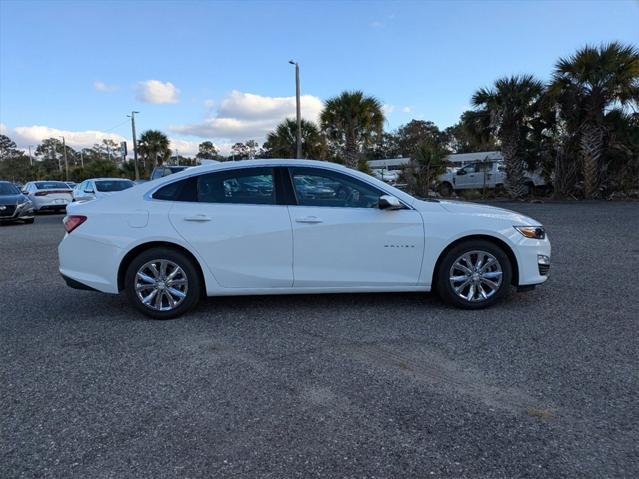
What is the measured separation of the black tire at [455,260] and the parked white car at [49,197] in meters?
18.1

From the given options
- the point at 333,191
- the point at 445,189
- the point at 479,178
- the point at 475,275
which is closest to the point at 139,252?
the point at 333,191

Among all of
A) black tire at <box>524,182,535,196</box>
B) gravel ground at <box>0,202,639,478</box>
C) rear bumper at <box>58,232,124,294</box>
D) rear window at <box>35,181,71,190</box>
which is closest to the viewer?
gravel ground at <box>0,202,639,478</box>

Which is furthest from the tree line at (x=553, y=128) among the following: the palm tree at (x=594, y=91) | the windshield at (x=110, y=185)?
the windshield at (x=110, y=185)

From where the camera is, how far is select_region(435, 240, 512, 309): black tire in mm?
4977

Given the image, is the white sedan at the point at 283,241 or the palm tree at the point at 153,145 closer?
the white sedan at the point at 283,241

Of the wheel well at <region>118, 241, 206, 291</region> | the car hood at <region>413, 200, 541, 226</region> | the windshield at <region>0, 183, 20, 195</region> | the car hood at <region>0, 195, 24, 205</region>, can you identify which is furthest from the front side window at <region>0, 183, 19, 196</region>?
the car hood at <region>413, 200, 541, 226</region>

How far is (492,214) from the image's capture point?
511cm

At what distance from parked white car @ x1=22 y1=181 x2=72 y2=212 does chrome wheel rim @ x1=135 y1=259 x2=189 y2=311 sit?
54.3ft

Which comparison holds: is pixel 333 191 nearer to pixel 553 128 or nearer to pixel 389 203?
pixel 389 203

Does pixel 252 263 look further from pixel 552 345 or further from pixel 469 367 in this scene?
pixel 552 345

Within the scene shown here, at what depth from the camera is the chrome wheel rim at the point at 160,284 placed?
4828 millimetres

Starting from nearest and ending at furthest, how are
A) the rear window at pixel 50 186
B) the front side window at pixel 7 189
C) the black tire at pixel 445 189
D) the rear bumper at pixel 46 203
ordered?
the front side window at pixel 7 189 < the rear bumper at pixel 46 203 < the rear window at pixel 50 186 < the black tire at pixel 445 189

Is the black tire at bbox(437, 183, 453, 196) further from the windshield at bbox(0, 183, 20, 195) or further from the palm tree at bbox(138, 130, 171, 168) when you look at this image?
the palm tree at bbox(138, 130, 171, 168)

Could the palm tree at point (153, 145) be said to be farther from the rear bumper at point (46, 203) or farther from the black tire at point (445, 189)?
the black tire at point (445, 189)
